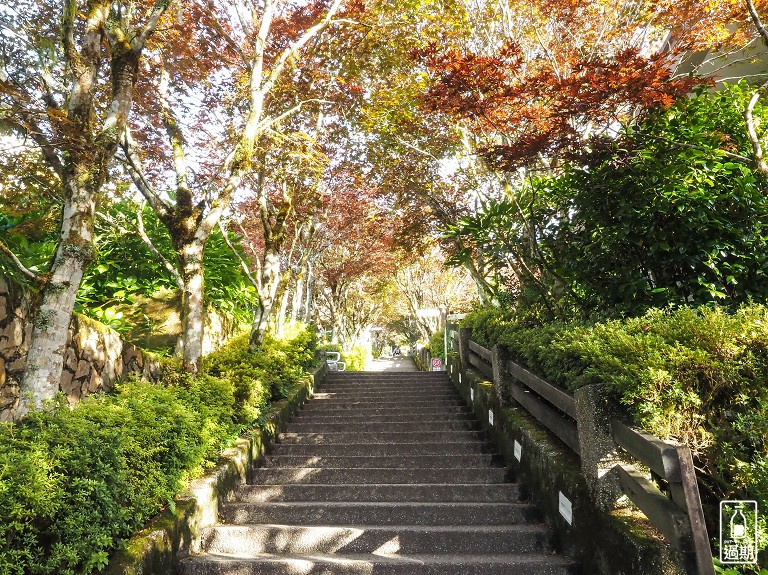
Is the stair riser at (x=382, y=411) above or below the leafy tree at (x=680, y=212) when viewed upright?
below

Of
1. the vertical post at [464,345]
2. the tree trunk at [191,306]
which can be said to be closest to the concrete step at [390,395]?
the vertical post at [464,345]

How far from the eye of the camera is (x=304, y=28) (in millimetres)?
7301

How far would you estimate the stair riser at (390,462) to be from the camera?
5.56 meters

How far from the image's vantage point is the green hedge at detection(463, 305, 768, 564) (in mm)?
2594

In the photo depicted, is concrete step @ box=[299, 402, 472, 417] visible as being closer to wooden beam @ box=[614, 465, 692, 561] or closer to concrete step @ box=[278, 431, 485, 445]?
concrete step @ box=[278, 431, 485, 445]

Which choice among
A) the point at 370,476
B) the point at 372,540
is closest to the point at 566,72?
the point at 370,476

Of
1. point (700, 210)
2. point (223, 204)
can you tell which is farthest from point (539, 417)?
point (223, 204)

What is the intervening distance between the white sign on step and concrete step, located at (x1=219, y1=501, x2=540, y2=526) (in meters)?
0.65

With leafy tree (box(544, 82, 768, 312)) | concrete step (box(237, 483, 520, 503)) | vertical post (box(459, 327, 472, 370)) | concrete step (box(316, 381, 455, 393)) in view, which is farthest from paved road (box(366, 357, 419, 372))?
leafy tree (box(544, 82, 768, 312))

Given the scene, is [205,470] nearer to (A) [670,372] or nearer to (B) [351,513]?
(B) [351,513]

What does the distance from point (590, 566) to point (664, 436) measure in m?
1.23

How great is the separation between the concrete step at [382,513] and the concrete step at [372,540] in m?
0.27

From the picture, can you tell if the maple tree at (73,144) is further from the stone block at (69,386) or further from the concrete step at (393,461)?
the concrete step at (393,461)

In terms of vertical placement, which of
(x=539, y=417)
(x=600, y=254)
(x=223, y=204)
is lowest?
(x=539, y=417)
